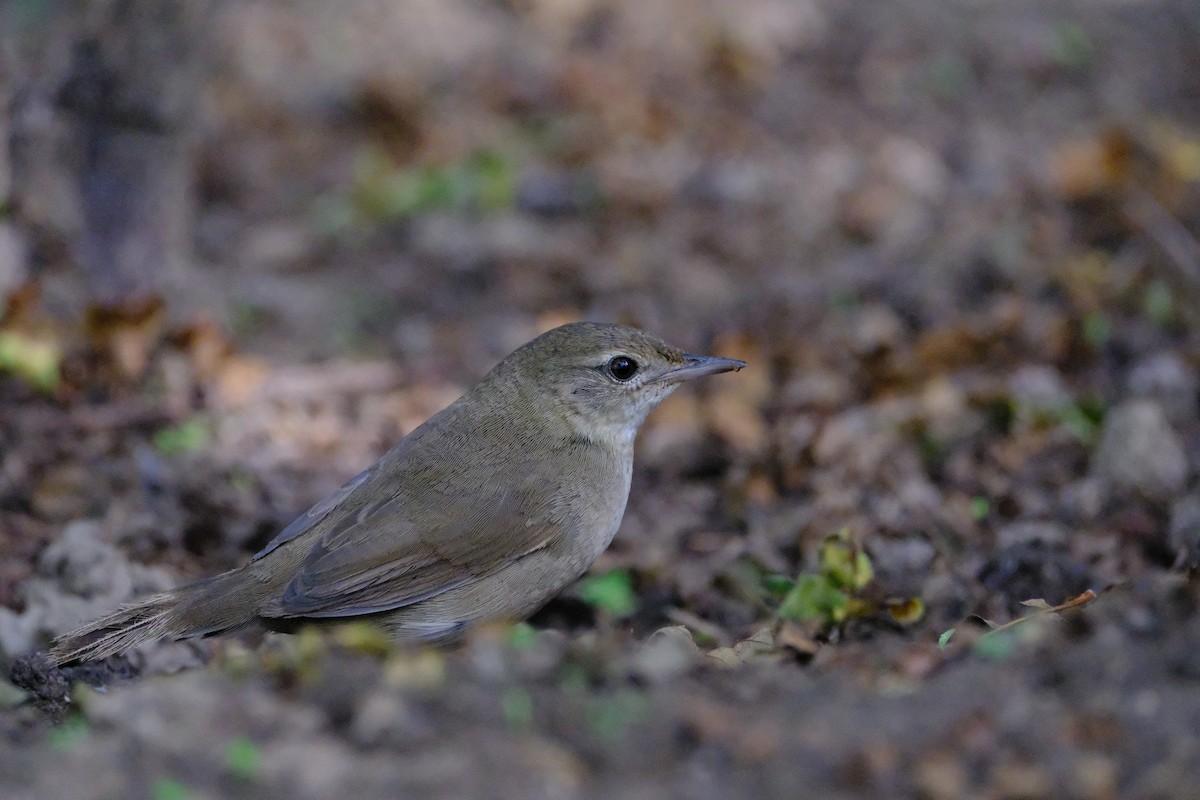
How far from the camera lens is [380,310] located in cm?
891

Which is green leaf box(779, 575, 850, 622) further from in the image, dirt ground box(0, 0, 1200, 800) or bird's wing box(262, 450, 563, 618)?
bird's wing box(262, 450, 563, 618)

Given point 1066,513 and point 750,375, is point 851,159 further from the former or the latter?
point 1066,513

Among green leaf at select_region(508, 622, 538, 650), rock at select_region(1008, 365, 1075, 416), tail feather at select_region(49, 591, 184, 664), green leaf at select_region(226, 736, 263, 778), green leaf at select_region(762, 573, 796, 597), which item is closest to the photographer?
green leaf at select_region(226, 736, 263, 778)

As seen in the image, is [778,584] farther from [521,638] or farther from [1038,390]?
[1038,390]

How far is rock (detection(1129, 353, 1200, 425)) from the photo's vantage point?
6859 mm

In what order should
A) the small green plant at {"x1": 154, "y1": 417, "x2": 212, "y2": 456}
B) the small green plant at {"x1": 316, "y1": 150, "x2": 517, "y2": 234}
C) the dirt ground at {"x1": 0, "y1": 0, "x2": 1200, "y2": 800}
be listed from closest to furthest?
the dirt ground at {"x1": 0, "y1": 0, "x2": 1200, "y2": 800} → the small green plant at {"x1": 154, "y1": 417, "x2": 212, "y2": 456} → the small green plant at {"x1": 316, "y1": 150, "x2": 517, "y2": 234}

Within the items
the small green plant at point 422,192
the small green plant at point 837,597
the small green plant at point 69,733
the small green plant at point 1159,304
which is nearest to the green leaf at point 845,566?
the small green plant at point 837,597

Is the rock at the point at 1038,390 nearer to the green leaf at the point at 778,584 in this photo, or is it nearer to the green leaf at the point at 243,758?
the green leaf at the point at 778,584

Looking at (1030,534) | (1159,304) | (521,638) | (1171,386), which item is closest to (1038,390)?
(1171,386)

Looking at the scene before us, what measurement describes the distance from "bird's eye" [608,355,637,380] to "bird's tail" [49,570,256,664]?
170 cm

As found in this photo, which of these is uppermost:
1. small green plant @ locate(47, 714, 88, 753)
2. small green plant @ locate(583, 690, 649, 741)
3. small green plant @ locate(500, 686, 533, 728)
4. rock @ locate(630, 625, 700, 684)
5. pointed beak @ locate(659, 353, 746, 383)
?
pointed beak @ locate(659, 353, 746, 383)

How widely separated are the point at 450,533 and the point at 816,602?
1365 mm

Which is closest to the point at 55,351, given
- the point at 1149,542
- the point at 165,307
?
the point at 165,307

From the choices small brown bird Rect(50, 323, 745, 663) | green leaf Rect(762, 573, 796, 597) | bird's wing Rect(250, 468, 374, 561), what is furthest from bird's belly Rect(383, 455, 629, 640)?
green leaf Rect(762, 573, 796, 597)
